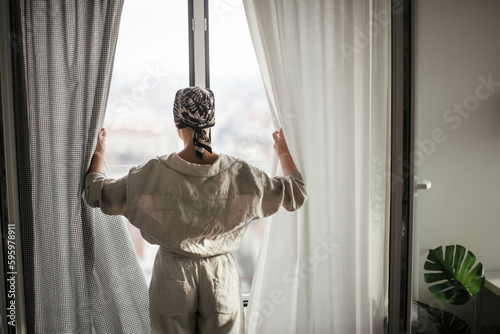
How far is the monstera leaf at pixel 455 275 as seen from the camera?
1.75m

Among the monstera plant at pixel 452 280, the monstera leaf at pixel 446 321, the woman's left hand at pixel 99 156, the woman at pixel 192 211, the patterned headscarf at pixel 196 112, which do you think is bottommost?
the monstera leaf at pixel 446 321

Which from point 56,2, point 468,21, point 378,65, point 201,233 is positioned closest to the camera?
point 201,233

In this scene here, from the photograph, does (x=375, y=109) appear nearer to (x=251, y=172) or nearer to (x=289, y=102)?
(x=289, y=102)

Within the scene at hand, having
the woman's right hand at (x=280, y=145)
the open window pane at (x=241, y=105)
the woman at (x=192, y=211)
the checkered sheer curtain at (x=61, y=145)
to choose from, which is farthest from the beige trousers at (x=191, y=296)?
the open window pane at (x=241, y=105)

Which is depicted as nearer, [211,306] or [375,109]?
[211,306]

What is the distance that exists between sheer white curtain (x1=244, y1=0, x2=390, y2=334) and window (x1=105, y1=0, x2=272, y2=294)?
21cm

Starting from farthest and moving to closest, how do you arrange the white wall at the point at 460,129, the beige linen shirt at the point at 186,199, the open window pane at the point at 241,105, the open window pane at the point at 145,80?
the white wall at the point at 460,129 < the open window pane at the point at 241,105 < the open window pane at the point at 145,80 < the beige linen shirt at the point at 186,199

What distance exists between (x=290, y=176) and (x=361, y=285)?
0.67 meters

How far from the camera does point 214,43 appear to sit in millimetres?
1714

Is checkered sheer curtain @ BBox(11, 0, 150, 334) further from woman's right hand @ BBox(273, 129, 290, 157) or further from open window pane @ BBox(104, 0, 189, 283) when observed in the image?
woman's right hand @ BBox(273, 129, 290, 157)

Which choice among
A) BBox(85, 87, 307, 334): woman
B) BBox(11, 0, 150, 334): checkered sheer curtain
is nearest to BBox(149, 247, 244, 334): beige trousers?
BBox(85, 87, 307, 334): woman

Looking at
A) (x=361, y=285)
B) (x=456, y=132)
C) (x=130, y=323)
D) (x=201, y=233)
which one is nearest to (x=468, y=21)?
(x=456, y=132)

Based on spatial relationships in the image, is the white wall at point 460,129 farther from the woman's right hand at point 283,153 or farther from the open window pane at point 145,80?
the open window pane at point 145,80

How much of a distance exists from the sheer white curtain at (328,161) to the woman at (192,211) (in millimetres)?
367
